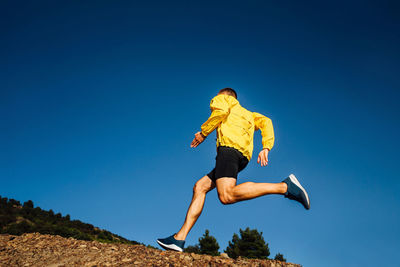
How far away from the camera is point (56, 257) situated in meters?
3.80

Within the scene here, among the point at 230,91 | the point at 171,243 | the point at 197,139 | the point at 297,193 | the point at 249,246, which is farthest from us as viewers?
the point at 249,246

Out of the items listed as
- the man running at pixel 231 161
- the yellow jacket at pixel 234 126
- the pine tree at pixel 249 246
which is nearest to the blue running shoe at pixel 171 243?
the man running at pixel 231 161

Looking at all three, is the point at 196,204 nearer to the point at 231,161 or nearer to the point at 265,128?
the point at 231,161

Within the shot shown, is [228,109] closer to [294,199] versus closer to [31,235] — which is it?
[294,199]

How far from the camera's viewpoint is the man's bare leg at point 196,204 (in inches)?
152

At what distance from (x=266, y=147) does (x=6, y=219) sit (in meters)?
24.2

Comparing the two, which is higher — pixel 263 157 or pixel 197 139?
pixel 197 139

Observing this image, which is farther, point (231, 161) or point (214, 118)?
point (214, 118)

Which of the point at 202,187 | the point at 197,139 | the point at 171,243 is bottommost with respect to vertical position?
the point at 171,243

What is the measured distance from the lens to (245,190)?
3518mm

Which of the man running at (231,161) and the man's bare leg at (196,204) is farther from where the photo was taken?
the man's bare leg at (196,204)

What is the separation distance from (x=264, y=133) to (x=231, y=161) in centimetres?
101

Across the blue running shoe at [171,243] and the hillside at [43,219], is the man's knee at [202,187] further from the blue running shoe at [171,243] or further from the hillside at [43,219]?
the hillside at [43,219]

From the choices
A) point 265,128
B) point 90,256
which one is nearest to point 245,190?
point 265,128
